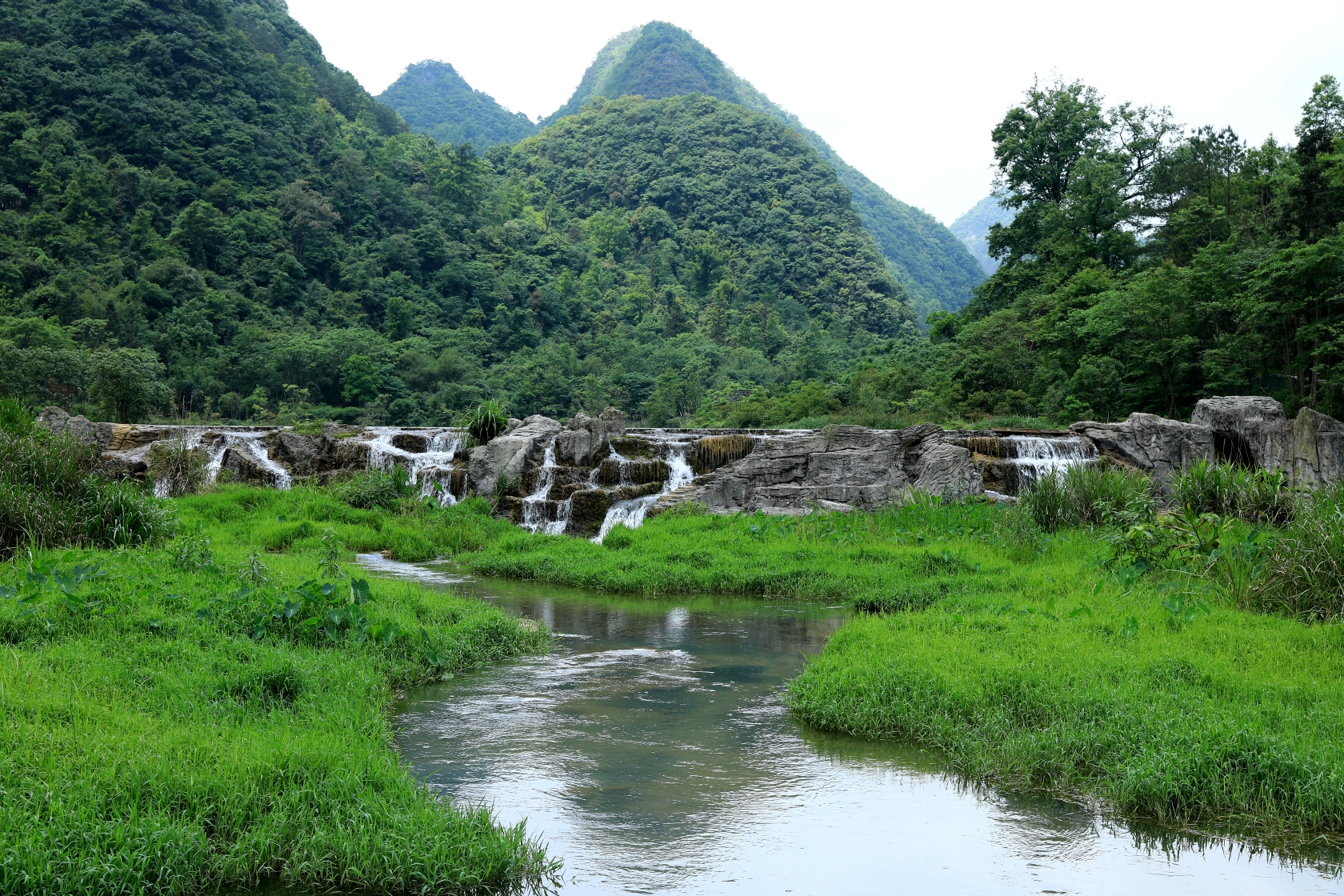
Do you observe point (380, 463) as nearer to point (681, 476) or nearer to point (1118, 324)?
point (681, 476)

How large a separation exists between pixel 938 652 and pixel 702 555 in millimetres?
6510

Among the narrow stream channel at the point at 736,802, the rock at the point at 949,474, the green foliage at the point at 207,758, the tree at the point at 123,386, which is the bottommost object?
the narrow stream channel at the point at 736,802

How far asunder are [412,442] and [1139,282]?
78.9 feet

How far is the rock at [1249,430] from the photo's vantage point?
20594mm

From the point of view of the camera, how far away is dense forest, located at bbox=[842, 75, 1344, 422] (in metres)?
24.7

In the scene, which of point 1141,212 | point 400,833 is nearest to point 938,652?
point 400,833

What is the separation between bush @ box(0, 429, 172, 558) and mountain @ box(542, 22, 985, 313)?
83397 mm

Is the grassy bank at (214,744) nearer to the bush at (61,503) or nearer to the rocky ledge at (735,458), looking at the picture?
the bush at (61,503)

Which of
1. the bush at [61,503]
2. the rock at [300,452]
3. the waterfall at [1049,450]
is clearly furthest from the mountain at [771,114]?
the bush at [61,503]

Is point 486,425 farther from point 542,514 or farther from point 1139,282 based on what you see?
point 1139,282

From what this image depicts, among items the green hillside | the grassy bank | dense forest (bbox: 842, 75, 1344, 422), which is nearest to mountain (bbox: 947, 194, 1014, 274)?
the green hillside

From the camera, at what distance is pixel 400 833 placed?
4125mm

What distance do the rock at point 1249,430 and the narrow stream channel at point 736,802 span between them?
1799cm

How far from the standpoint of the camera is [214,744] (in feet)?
15.1
